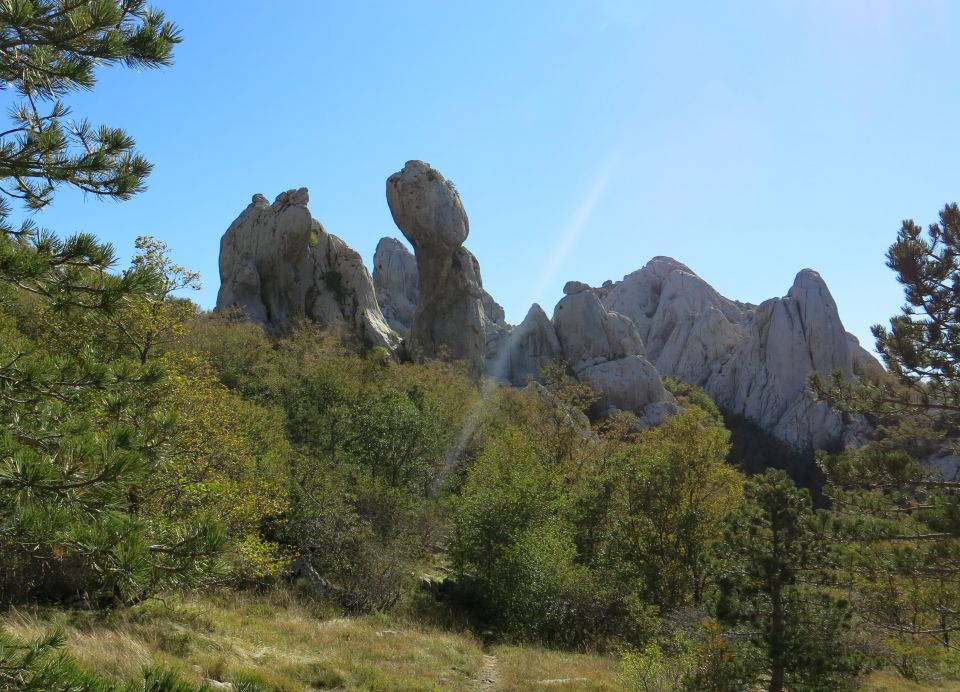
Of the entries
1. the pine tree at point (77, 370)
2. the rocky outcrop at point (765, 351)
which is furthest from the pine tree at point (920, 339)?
the rocky outcrop at point (765, 351)

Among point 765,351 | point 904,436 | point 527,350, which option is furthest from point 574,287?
point 904,436

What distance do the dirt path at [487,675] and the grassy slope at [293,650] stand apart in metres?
0.04

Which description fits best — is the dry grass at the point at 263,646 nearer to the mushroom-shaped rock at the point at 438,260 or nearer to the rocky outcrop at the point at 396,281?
the mushroom-shaped rock at the point at 438,260

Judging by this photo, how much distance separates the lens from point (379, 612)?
17922mm

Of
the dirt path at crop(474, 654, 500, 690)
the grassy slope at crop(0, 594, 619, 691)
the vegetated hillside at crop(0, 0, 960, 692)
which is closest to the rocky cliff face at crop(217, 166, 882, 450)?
the vegetated hillside at crop(0, 0, 960, 692)

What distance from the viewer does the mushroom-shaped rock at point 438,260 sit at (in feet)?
170

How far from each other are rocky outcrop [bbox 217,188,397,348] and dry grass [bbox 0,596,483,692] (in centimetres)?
3300

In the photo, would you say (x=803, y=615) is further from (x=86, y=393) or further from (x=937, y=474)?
(x=86, y=393)

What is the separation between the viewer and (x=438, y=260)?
173 ft

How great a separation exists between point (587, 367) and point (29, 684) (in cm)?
6203

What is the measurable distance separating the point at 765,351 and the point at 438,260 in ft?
127

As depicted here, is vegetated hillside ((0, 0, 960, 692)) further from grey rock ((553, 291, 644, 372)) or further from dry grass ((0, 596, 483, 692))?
grey rock ((553, 291, 644, 372))

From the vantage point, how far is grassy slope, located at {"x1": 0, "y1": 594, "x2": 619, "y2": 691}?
9.80 m

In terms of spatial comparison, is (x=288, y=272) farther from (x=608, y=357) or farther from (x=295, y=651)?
(x=295, y=651)
